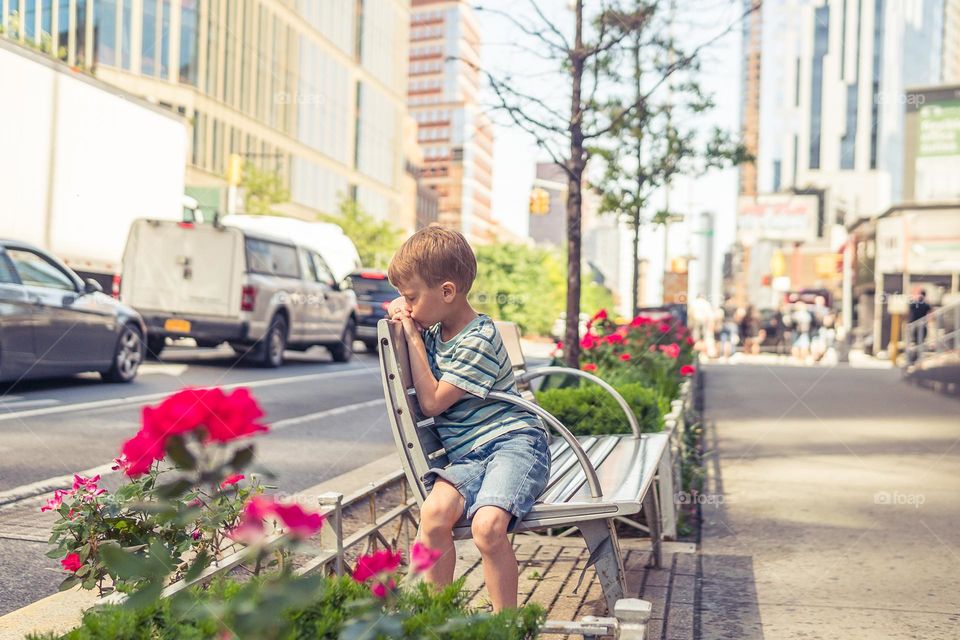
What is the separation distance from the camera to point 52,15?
83.0ft

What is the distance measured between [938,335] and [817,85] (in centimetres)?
13025

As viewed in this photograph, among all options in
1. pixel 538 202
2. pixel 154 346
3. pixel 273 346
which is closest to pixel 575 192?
pixel 273 346

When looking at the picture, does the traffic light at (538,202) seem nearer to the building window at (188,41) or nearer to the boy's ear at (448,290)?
the building window at (188,41)

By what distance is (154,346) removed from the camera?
60.2ft

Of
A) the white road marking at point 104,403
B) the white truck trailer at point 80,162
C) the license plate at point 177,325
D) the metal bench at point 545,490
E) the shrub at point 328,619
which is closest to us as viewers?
the shrub at point 328,619

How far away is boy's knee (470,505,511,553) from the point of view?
3195mm

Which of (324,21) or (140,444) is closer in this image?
(140,444)

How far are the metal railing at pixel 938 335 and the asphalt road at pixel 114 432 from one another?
9.46 m

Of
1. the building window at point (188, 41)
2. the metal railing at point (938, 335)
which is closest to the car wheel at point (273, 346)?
the metal railing at point (938, 335)

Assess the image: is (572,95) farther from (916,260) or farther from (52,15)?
(916,260)

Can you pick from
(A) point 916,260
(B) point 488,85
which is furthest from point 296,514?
(A) point 916,260

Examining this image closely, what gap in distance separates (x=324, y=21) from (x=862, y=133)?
82.6 meters

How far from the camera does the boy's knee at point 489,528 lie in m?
3.20

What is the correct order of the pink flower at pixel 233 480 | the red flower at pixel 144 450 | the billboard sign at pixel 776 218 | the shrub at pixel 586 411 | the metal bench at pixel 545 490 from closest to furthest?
the red flower at pixel 144 450, the pink flower at pixel 233 480, the metal bench at pixel 545 490, the shrub at pixel 586 411, the billboard sign at pixel 776 218
